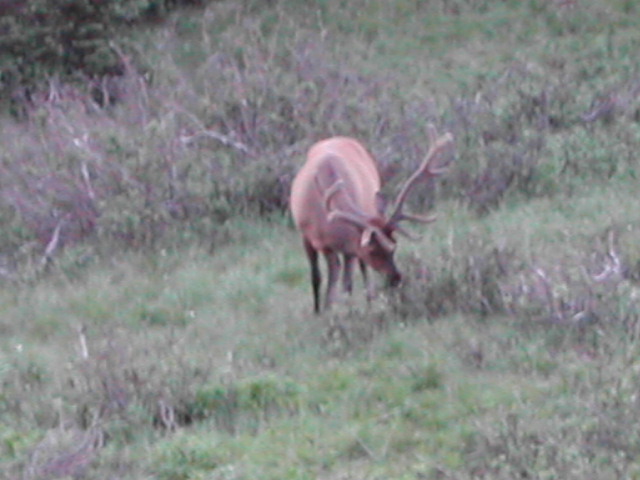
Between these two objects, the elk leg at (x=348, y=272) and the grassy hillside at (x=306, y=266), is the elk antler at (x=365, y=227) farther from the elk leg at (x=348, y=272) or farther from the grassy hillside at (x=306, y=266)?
the elk leg at (x=348, y=272)

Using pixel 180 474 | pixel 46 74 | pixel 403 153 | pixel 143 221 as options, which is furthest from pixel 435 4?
pixel 180 474

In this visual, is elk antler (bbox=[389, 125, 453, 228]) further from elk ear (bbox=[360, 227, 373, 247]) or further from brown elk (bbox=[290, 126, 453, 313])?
elk ear (bbox=[360, 227, 373, 247])

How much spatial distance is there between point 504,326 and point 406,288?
111 cm

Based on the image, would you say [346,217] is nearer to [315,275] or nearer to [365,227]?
[365,227]

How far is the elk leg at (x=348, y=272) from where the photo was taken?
12.3 meters

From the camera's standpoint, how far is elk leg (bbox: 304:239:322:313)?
1227cm

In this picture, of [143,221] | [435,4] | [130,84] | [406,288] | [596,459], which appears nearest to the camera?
[596,459]

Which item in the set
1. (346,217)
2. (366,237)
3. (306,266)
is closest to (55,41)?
(306,266)

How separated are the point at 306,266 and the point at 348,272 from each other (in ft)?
4.66

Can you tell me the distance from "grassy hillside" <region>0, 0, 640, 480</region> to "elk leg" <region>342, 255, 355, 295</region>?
437mm

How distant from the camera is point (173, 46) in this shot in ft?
76.3

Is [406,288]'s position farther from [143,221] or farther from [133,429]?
[143,221]

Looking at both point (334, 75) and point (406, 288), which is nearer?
point (406, 288)

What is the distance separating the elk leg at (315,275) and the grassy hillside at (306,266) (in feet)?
0.74
